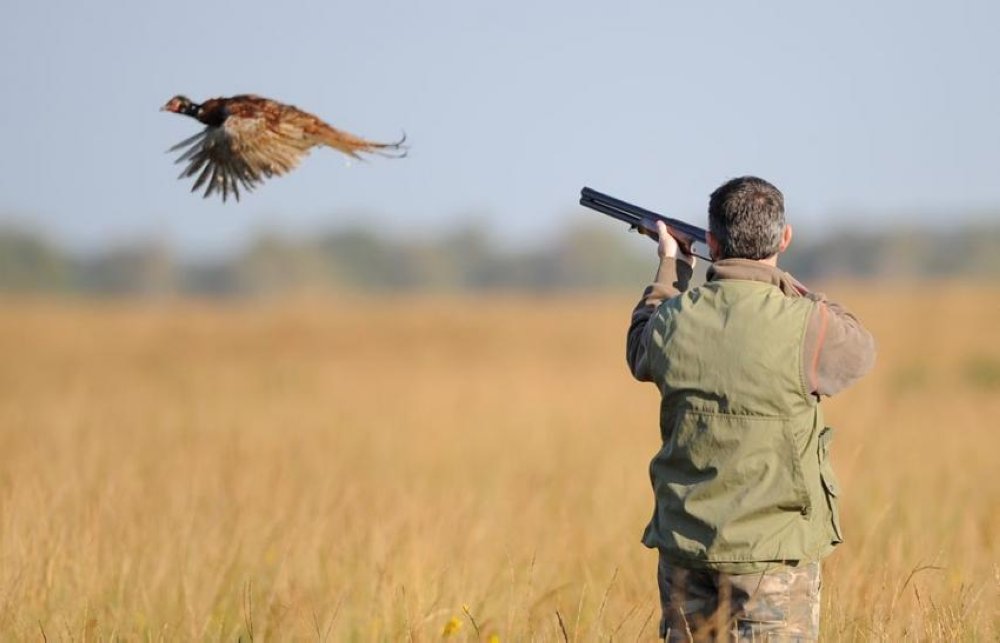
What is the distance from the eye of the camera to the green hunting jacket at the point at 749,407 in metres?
3.30

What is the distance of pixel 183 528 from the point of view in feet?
19.6

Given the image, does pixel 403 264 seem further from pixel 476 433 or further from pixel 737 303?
pixel 737 303

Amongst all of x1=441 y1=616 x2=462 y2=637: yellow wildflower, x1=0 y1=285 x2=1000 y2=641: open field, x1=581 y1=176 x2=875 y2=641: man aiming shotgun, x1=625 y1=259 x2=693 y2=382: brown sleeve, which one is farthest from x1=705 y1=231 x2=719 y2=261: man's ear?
x1=441 y1=616 x2=462 y2=637: yellow wildflower

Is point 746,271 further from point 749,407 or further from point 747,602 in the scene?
point 747,602

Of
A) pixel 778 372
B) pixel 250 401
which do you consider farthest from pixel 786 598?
pixel 250 401

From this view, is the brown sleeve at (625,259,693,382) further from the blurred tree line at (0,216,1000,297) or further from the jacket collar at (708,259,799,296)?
the blurred tree line at (0,216,1000,297)

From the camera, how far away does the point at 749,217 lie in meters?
3.35

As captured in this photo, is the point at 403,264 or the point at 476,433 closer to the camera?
the point at 476,433

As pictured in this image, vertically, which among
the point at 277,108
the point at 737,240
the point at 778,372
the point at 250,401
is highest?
the point at 277,108

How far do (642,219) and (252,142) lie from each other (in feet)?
4.68

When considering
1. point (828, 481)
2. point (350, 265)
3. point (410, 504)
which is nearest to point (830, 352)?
point (828, 481)

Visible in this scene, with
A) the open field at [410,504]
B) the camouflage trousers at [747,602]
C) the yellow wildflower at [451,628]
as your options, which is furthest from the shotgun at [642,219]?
the yellow wildflower at [451,628]

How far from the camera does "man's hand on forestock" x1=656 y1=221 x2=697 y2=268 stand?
3660mm

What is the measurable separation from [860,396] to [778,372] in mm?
11972
